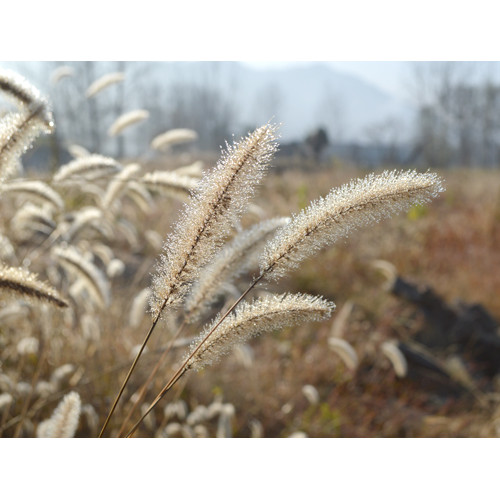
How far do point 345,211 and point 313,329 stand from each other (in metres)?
3.58

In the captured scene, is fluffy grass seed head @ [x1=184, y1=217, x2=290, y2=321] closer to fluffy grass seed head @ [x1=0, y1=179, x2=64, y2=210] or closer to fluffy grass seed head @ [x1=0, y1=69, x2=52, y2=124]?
fluffy grass seed head @ [x1=0, y1=69, x2=52, y2=124]

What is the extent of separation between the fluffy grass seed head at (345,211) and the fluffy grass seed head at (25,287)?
340mm

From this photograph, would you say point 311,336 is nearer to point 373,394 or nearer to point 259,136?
point 373,394

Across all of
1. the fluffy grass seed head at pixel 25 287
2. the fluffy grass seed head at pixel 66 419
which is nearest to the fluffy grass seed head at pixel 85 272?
the fluffy grass seed head at pixel 66 419

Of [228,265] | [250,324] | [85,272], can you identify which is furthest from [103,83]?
[250,324]

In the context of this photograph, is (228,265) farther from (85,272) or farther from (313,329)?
(313,329)

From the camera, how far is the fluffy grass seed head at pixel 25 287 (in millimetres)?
822

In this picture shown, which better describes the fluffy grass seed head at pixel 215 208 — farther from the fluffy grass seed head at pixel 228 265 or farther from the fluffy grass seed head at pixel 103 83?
the fluffy grass seed head at pixel 103 83

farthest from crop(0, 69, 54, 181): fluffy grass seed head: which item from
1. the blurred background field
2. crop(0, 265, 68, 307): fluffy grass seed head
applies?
the blurred background field

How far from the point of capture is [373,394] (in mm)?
3604

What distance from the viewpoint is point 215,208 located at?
80cm

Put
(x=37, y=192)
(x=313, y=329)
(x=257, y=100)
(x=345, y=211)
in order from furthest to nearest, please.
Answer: (x=257, y=100)
(x=313, y=329)
(x=37, y=192)
(x=345, y=211)

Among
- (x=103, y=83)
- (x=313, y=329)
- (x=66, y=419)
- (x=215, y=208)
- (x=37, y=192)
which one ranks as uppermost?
(x=103, y=83)
